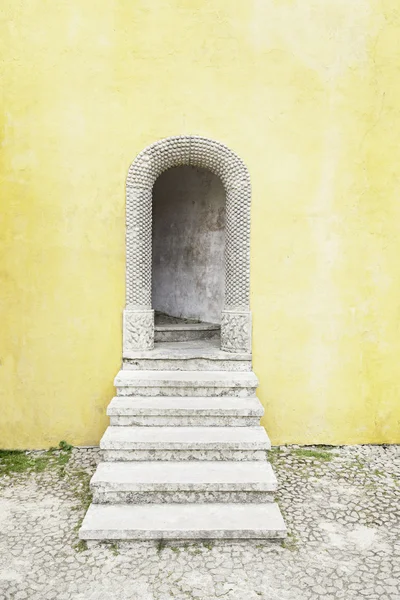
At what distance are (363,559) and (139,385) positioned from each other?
232 cm

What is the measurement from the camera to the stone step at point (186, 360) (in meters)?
4.57

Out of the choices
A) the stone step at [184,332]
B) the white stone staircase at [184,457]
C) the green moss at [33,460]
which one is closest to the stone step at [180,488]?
the white stone staircase at [184,457]

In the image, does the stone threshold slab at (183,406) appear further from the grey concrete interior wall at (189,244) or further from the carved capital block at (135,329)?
the grey concrete interior wall at (189,244)

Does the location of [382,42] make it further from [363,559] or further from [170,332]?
[363,559]

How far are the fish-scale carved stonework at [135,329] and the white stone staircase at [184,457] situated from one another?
14 centimetres

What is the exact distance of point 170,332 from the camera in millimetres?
5523

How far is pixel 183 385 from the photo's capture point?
4258 mm

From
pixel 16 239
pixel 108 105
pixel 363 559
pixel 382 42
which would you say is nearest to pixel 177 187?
pixel 108 105

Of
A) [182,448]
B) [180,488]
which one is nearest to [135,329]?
[182,448]

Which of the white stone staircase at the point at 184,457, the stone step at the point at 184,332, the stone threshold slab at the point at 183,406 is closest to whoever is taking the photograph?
the white stone staircase at the point at 184,457

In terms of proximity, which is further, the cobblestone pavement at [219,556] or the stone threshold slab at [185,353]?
the stone threshold slab at [185,353]

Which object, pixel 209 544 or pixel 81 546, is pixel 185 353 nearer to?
pixel 209 544

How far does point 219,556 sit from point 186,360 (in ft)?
6.55

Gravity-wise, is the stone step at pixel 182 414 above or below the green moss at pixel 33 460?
above
